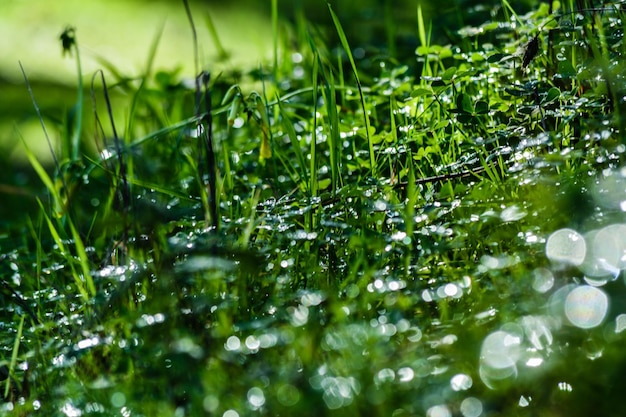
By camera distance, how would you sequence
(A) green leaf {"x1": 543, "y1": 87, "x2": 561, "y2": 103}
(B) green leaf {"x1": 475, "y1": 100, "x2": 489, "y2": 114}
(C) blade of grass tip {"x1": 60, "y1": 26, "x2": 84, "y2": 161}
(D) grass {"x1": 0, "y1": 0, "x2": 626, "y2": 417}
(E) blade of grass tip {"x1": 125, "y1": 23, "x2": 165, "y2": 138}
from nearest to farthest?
(D) grass {"x1": 0, "y1": 0, "x2": 626, "y2": 417} < (A) green leaf {"x1": 543, "y1": 87, "x2": 561, "y2": 103} < (B) green leaf {"x1": 475, "y1": 100, "x2": 489, "y2": 114} < (C) blade of grass tip {"x1": 60, "y1": 26, "x2": 84, "y2": 161} < (E) blade of grass tip {"x1": 125, "y1": 23, "x2": 165, "y2": 138}

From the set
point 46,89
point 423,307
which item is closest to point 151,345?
point 423,307

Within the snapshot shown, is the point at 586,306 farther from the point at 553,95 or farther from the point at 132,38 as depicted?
the point at 132,38

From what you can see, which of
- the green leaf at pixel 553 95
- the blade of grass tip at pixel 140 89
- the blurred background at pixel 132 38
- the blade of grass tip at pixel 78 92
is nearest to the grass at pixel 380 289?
the green leaf at pixel 553 95

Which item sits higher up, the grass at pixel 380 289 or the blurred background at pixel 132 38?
the grass at pixel 380 289

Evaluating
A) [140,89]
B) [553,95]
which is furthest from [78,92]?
[553,95]

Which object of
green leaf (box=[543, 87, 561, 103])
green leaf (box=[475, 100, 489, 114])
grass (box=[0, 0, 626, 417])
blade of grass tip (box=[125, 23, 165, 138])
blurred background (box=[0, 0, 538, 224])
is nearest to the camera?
grass (box=[0, 0, 626, 417])

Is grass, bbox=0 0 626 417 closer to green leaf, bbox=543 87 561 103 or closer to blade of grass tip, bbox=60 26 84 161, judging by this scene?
green leaf, bbox=543 87 561 103

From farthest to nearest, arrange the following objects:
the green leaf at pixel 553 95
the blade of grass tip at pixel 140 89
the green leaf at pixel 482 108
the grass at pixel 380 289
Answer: the blade of grass tip at pixel 140 89
the green leaf at pixel 482 108
the green leaf at pixel 553 95
the grass at pixel 380 289

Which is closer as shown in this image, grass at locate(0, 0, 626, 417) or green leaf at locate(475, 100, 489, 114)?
grass at locate(0, 0, 626, 417)

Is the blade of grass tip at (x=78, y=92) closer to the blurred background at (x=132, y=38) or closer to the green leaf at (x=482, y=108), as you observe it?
the blurred background at (x=132, y=38)

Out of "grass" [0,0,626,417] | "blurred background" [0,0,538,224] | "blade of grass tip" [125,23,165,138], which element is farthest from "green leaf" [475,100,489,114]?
"blurred background" [0,0,538,224]
